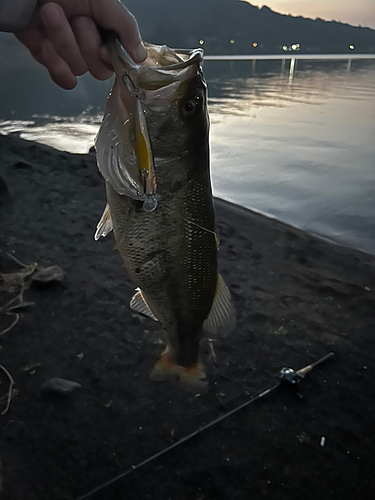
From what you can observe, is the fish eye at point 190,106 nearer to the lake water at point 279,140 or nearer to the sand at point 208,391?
the sand at point 208,391

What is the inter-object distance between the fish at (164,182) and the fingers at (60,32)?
12 centimetres

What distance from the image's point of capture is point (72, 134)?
12.1 metres

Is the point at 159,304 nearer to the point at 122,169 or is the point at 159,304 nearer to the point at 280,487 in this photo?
the point at 122,169

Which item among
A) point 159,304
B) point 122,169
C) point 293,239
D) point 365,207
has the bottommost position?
point 365,207

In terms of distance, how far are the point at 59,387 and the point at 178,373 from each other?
133 centimetres

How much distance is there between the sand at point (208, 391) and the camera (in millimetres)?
2355

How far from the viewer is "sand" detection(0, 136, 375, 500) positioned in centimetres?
236

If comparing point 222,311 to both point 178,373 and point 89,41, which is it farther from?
point 89,41

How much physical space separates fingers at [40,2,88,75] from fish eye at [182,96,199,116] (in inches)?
15.2

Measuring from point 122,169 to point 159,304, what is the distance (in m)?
0.58

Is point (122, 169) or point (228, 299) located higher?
point (122, 169)

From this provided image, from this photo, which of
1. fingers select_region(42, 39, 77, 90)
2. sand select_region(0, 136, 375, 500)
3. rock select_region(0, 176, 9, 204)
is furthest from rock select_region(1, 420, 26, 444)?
rock select_region(0, 176, 9, 204)

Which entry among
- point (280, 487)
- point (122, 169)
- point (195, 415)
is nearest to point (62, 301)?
point (195, 415)

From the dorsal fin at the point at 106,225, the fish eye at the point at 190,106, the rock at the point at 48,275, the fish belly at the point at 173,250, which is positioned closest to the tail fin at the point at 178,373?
the fish belly at the point at 173,250
